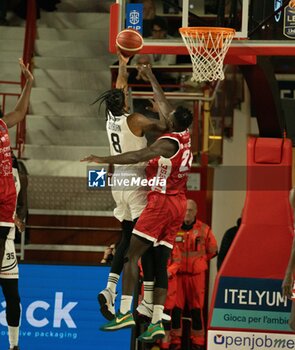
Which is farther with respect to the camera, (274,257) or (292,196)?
(274,257)

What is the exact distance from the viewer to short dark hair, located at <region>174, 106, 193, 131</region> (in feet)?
33.6

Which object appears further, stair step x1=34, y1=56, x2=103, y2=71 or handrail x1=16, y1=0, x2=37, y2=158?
stair step x1=34, y1=56, x2=103, y2=71

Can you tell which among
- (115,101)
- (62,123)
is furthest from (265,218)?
(62,123)

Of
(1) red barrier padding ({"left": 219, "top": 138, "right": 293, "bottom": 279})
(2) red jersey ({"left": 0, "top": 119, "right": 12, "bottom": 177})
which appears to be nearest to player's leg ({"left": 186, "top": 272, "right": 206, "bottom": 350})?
(1) red barrier padding ({"left": 219, "top": 138, "right": 293, "bottom": 279})

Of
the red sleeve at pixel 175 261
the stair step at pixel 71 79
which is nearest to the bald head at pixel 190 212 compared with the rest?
the red sleeve at pixel 175 261

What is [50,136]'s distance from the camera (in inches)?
669

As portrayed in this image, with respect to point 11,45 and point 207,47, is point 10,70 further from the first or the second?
point 207,47

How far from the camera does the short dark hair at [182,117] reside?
33.6ft

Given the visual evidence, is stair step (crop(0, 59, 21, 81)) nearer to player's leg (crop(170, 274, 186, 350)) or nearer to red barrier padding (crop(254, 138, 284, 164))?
player's leg (crop(170, 274, 186, 350))

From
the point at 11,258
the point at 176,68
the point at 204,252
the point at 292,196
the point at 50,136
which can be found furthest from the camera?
the point at 50,136

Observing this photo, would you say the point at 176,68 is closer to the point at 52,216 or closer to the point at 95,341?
the point at 52,216

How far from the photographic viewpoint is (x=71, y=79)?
1781cm

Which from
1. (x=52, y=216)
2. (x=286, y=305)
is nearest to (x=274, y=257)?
(x=286, y=305)

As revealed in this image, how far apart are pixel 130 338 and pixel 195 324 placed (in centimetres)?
188
